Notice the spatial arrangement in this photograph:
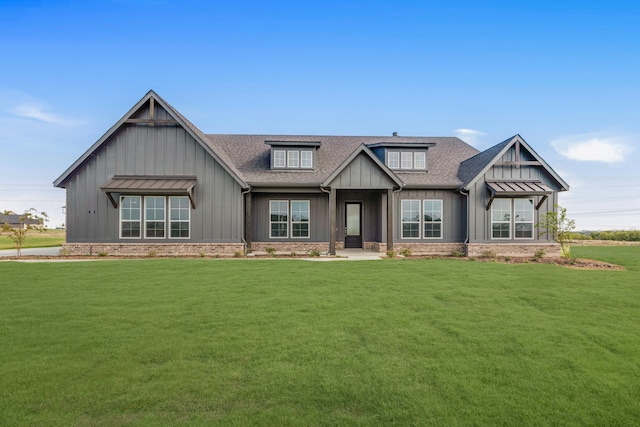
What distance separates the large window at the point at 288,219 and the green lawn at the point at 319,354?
9.67 metres

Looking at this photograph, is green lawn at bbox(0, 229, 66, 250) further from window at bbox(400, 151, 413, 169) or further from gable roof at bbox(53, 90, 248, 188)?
window at bbox(400, 151, 413, 169)

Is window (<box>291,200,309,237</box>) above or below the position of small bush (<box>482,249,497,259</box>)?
above

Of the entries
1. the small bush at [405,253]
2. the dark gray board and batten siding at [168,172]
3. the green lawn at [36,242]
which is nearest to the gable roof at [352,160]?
the small bush at [405,253]

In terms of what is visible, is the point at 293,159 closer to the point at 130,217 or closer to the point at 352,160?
the point at 352,160

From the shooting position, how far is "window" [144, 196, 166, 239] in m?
16.5

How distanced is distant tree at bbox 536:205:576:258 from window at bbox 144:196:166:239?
18346mm

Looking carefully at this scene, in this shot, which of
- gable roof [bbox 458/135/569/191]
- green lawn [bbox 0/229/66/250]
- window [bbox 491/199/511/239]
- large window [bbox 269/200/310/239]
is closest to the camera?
gable roof [bbox 458/135/569/191]

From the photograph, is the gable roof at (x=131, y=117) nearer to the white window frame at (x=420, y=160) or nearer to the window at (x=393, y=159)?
the window at (x=393, y=159)

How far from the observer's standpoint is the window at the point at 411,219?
1829 cm

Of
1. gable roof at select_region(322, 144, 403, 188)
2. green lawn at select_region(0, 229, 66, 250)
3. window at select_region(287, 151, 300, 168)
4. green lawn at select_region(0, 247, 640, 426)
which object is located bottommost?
green lawn at select_region(0, 247, 640, 426)

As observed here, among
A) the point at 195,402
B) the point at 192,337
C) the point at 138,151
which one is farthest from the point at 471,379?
the point at 138,151

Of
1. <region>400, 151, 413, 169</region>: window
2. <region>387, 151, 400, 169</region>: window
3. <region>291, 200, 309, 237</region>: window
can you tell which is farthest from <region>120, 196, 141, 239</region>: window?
<region>400, 151, 413, 169</region>: window

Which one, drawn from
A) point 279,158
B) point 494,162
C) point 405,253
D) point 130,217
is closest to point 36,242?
point 130,217

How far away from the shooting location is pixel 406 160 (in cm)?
1944
